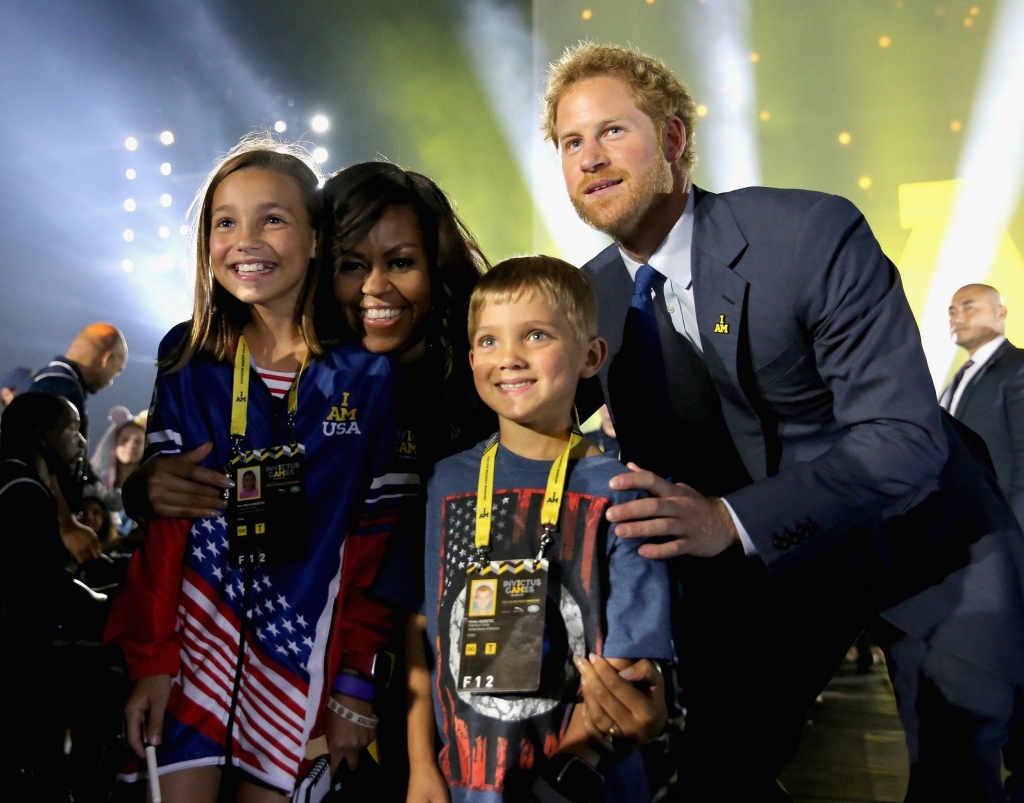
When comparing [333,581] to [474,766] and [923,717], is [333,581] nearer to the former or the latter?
[474,766]

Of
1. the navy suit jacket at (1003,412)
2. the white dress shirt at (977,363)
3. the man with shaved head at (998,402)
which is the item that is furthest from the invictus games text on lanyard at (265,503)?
the white dress shirt at (977,363)

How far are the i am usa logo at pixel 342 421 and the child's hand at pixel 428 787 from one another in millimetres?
678

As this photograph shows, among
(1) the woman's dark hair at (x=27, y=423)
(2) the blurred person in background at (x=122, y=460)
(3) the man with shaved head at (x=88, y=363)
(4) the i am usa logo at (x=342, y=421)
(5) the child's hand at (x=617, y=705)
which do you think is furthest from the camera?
(2) the blurred person in background at (x=122, y=460)

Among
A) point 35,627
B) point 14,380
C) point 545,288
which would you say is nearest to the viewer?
point 545,288

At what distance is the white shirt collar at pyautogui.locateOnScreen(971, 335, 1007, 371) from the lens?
16.5ft

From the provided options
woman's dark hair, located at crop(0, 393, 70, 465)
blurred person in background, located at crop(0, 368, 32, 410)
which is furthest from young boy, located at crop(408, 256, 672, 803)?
blurred person in background, located at crop(0, 368, 32, 410)

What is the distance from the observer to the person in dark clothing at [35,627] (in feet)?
7.95

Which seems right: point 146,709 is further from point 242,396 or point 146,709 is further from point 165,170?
point 165,170

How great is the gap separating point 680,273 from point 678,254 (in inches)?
1.8

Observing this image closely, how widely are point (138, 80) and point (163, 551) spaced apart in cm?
746

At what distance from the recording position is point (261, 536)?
1771 millimetres

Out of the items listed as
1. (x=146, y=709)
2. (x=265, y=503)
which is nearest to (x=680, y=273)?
(x=265, y=503)

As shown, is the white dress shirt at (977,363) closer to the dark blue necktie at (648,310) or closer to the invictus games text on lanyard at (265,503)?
the dark blue necktie at (648,310)

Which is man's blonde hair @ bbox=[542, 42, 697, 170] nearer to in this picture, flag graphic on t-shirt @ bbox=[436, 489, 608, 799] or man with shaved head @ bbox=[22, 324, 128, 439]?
flag graphic on t-shirt @ bbox=[436, 489, 608, 799]
